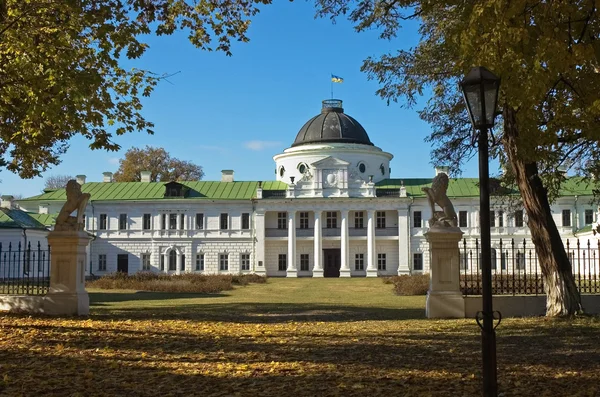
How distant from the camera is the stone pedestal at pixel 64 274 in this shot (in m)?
14.3

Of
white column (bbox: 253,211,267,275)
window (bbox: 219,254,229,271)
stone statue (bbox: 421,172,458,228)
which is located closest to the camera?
stone statue (bbox: 421,172,458,228)

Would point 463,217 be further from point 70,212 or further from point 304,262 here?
point 70,212

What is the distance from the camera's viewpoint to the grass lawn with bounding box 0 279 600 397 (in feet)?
22.6

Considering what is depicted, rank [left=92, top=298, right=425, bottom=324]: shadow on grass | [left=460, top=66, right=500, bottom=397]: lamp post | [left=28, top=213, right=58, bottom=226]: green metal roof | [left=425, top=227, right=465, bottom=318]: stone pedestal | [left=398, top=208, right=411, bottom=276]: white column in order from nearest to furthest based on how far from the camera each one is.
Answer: [left=460, top=66, right=500, bottom=397]: lamp post < [left=425, top=227, right=465, bottom=318]: stone pedestal < [left=92, top=298, right=425, bottom=324]: shadow on grass < [left=28, top=213, right=58, bottom=226]: green metal roof < [left=398, top=208, right=411, bottom=276]: white column

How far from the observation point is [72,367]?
8039 mm

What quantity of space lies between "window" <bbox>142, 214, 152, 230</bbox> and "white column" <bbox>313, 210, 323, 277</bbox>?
1447 centimetres

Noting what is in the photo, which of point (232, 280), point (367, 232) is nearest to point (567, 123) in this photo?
point (232, 280)

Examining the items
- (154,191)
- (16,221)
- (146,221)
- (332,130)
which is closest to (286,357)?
(16,221)

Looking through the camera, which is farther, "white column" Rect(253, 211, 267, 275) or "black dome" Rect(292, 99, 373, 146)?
"black dome" Rect(292, 99, 373, 146)

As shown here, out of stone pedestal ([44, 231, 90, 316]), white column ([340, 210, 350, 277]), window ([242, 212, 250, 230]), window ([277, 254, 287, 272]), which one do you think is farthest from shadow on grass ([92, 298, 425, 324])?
window ([277, 254, 287, 272])

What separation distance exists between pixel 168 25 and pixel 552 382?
31.0ft

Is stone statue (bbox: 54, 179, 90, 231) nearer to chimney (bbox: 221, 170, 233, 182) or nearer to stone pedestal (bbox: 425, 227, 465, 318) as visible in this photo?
stone pedestal (bbox: 425, 227, 465, 318)

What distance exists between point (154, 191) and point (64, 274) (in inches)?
1709

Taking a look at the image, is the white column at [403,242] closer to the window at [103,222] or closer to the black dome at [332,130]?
the black dome at [332,130]
